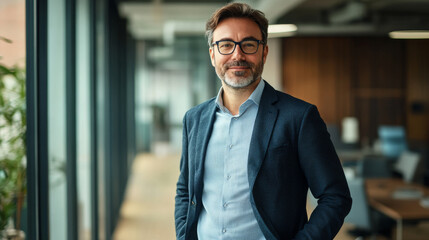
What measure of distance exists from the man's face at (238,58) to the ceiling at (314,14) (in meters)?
5.42

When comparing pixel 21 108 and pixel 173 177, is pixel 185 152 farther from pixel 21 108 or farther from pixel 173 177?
pixel 173 177

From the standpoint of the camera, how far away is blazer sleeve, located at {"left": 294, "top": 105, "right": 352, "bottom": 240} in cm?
148

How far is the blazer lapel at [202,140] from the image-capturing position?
5.47 ft

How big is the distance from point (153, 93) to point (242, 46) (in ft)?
40.7

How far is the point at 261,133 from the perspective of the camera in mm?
1562

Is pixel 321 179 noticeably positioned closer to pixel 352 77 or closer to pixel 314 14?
pixel 314 14

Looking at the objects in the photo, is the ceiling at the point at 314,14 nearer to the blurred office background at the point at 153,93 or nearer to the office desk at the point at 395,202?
the blurred office background at the point at 153,93

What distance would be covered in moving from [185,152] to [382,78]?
9.90 m

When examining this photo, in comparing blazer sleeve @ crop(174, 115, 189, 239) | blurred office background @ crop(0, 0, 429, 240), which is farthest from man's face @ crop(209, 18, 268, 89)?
blurred office background @ crop(0, 0, 429, 240)

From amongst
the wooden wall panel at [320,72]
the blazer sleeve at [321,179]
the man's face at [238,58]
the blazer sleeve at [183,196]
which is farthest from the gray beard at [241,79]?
the wooden wall panel at [320,72]

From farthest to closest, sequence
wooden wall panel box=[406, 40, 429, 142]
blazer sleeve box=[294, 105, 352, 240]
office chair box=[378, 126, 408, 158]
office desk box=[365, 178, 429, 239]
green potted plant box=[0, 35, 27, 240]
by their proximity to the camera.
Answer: wooden wall panel box=[406, 40, 429, 142] < office chair box=[378, 126, 408, 158] < office desk box=[365, 178, 429, 239] < green potted plant box=[0, 35, 27, 240] < blazer sleeve box=[294, 105, 352, 240]

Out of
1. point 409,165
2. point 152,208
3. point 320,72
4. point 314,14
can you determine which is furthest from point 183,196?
point 320,72

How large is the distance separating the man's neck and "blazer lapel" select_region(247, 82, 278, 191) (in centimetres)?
7

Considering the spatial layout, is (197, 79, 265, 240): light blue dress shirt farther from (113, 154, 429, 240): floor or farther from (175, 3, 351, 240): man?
(113, 154, 429, 240): floor
